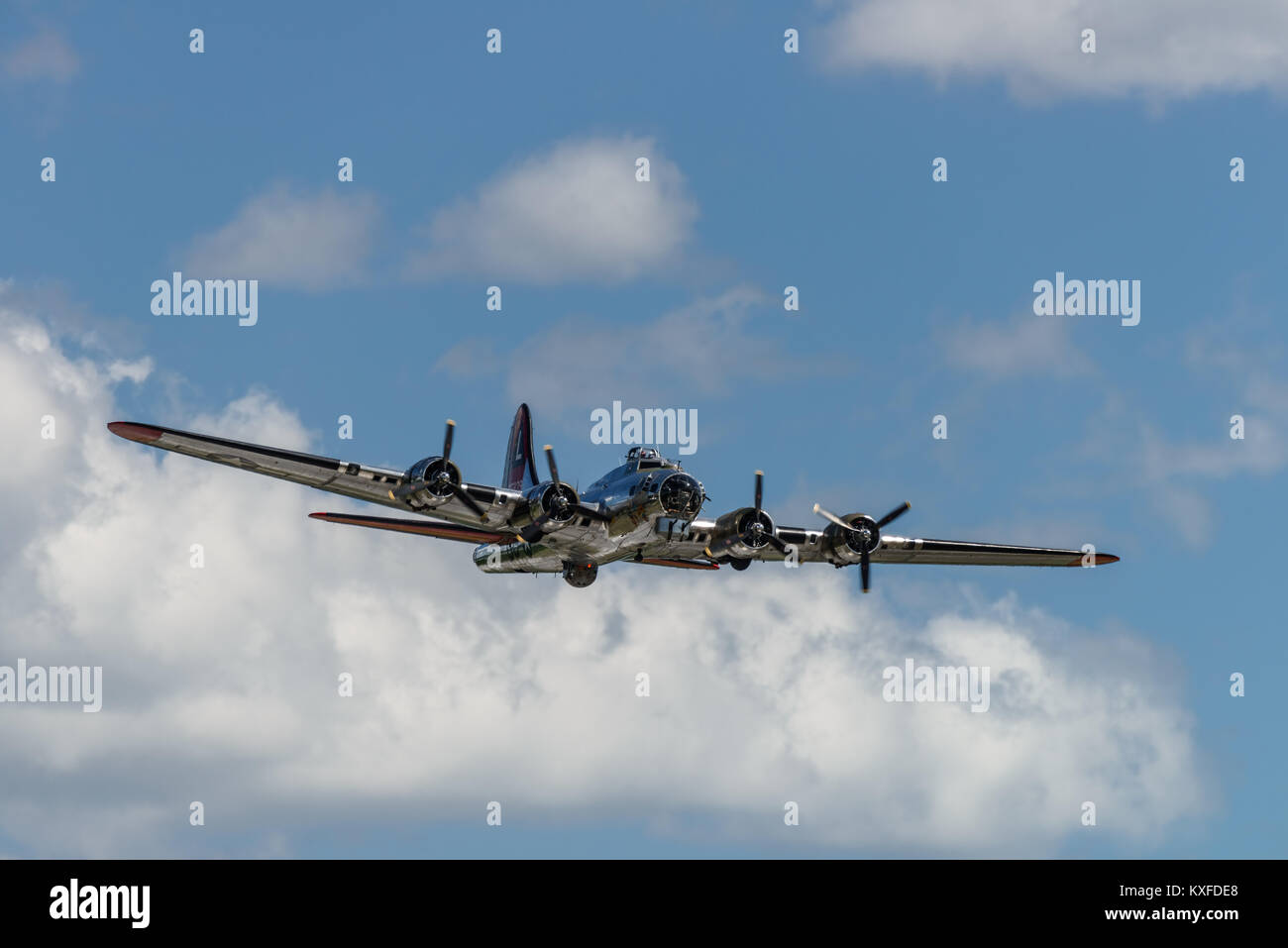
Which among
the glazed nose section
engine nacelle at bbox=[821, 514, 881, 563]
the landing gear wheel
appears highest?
the glazed nose section

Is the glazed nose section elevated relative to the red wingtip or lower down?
lower down

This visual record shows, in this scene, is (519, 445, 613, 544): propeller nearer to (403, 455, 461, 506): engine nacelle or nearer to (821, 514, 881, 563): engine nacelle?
(403, 455, 461, 506): engine nacelle

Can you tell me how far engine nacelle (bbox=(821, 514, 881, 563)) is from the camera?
218 ft

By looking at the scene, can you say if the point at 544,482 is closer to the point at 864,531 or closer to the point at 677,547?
the point at 677,547

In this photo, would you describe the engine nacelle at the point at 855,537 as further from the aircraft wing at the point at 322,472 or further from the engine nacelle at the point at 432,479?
the engine nacelle at the point at 432,479

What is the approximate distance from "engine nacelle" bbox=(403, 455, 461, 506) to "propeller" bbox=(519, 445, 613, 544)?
13.5 ft

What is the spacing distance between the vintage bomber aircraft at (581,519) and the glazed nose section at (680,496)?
0.05 m

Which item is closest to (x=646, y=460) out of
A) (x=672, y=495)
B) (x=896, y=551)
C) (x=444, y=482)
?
(x=672, y=495)

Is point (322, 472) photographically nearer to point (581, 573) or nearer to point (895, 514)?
point (581, 573)

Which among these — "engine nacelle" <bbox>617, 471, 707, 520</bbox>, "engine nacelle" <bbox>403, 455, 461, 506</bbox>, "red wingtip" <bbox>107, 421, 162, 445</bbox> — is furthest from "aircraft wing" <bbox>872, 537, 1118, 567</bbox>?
"red wingtip" <bbox>107, 421, 162, 445</bbox>

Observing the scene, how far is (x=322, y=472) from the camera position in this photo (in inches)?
2295

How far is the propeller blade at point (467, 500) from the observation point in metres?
58.6
